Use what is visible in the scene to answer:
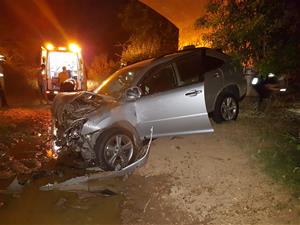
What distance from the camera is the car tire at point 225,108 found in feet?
29.5

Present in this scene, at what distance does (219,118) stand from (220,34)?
303cm

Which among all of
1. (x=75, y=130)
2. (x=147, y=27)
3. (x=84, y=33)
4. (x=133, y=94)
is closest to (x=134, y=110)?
(x=133, y=94)

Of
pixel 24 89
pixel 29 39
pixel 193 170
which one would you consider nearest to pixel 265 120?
pixel 193 170

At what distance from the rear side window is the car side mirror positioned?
2.05 m

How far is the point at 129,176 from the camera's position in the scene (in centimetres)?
692

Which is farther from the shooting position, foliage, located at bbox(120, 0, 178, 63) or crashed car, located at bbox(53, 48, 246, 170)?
foliage, located at bbox(120, 0, 178, 63)

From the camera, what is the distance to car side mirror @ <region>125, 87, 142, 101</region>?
731 centimetres

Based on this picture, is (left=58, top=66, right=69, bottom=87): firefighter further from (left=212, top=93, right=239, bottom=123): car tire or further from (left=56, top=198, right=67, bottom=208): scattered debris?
(left=56, top=198, right=67, bottom=208): scattered debris

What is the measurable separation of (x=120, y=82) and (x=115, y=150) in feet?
5.08

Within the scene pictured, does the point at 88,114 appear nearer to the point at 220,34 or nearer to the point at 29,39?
the point at 220,34

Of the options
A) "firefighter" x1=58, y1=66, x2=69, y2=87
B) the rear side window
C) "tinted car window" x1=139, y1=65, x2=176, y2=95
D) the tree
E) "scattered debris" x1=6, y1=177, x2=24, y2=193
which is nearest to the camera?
"scattered debris" x1=6, y1=177, x2=24, y2=193

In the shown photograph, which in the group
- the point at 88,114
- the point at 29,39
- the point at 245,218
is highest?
the point at 29,39

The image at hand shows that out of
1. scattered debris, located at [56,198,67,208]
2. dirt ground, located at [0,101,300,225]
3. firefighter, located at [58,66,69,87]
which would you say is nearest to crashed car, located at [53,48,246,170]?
dirt ground, located at [0,101,300,225]

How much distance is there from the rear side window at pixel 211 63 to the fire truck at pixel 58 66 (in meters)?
7.22
